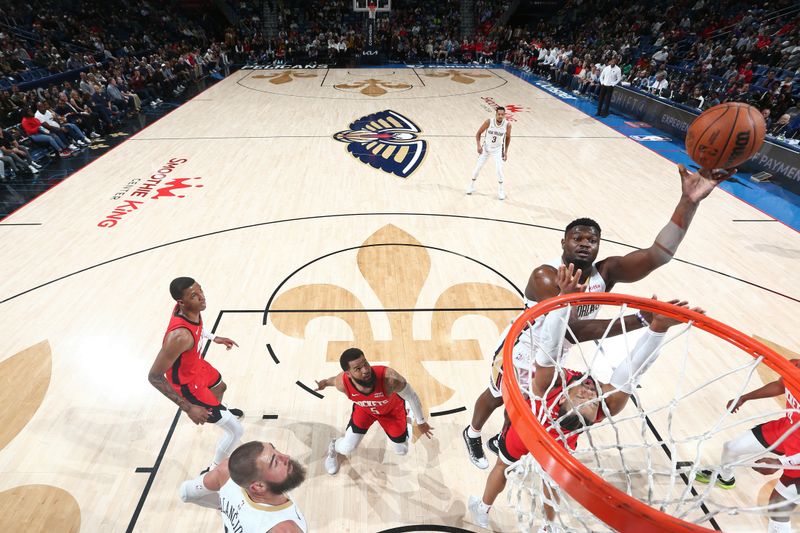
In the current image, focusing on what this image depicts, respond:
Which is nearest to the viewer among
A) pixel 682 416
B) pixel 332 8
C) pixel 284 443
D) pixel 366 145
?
pixel 284 443

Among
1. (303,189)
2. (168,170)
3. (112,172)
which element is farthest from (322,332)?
(112,172)

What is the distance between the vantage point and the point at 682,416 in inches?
153

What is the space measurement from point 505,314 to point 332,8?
26597mm

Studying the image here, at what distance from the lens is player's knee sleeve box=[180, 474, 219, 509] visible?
9.10 ft

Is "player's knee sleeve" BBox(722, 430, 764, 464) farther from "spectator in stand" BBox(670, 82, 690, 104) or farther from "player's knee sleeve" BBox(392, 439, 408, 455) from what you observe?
"spectator in stand" BBox(670, 82, 690, 104)

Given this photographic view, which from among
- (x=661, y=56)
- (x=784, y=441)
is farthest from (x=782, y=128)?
(x=784, y=441)

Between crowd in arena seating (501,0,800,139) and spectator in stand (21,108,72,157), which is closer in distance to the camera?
spectator in stand (21,108,72,157)

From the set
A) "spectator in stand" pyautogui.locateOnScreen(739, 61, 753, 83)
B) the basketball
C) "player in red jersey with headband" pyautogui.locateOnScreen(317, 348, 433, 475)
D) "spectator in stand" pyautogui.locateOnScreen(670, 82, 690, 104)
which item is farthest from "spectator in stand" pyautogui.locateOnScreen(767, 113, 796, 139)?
"player in red jersey with headband" pyautogui.locateOnScreen(317, 348, 433, 475)

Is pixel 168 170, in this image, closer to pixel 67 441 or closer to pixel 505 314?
pixel 67 441

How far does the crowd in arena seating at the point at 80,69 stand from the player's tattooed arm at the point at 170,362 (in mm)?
8127

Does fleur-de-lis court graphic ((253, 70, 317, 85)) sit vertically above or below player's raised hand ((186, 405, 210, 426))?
below

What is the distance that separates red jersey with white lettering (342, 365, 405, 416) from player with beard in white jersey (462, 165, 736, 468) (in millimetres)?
675

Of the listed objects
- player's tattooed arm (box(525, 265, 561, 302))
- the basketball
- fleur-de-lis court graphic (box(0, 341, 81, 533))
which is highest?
the basketball

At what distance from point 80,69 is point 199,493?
15.8 metres
